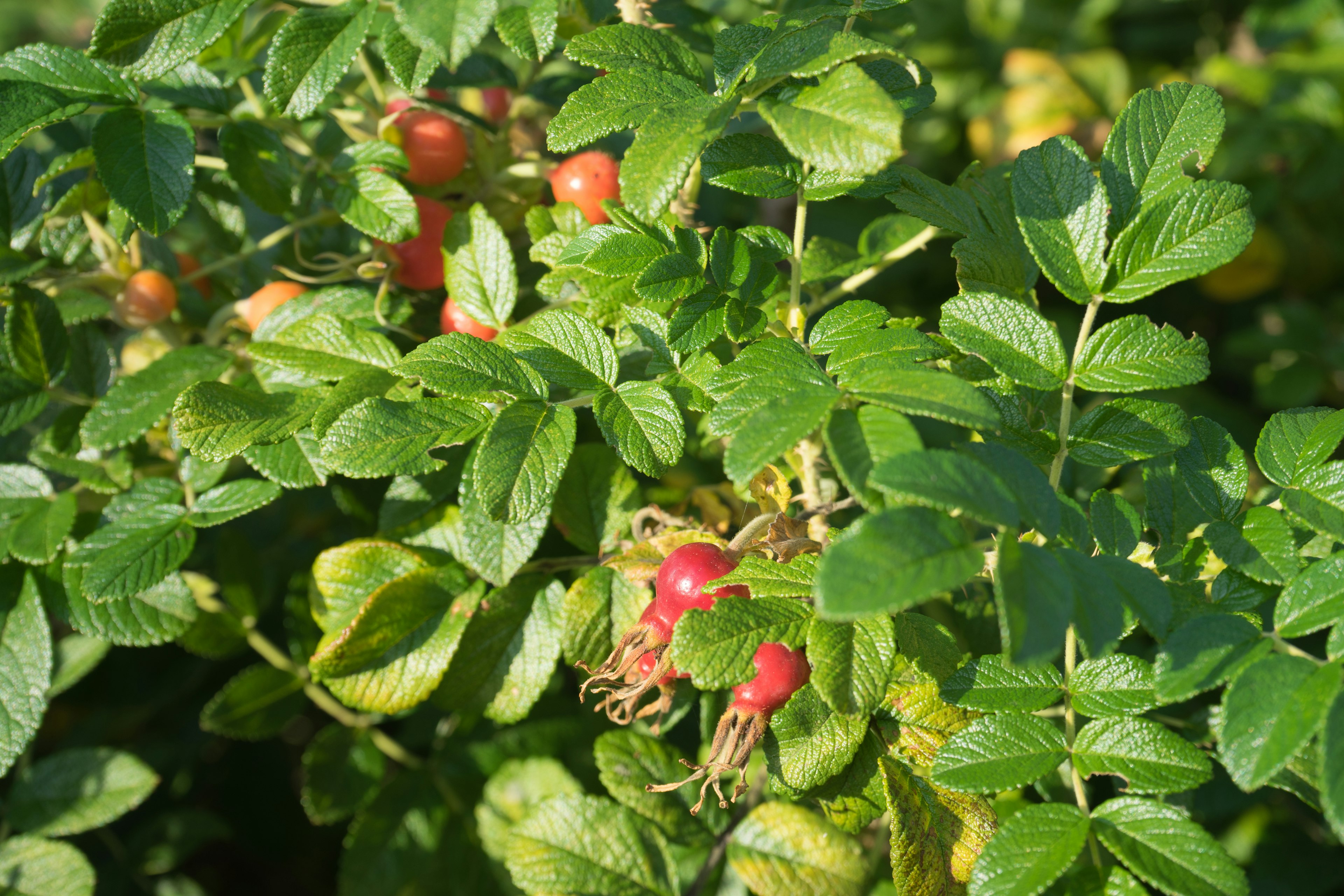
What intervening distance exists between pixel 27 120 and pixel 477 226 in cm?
47

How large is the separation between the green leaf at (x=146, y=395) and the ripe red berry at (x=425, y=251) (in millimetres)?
242

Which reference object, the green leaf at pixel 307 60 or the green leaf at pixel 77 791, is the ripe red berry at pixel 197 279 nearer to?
the green leaf at pixel 307 60

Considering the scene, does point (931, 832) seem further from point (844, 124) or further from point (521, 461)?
point (844, 124)

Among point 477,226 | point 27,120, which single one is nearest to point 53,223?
point 27,120

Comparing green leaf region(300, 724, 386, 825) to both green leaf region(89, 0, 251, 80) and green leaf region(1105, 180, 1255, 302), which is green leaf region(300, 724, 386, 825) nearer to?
green leaf region(89, 0, 251, 80)

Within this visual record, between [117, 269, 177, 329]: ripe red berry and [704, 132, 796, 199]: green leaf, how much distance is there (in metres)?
0.81

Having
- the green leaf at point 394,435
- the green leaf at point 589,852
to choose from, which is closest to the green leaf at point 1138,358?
the green leaf at point 394,435

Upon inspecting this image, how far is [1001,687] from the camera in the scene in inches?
33.8

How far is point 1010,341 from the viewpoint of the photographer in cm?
88

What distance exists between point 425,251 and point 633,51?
0.45 metres

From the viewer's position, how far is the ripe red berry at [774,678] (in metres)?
0.89

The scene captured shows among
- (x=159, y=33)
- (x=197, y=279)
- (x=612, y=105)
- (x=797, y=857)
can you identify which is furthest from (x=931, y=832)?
(x=197, y=279)

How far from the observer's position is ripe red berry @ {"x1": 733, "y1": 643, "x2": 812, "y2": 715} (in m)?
0.89

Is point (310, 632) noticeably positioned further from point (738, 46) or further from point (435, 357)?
point (738, 46)
